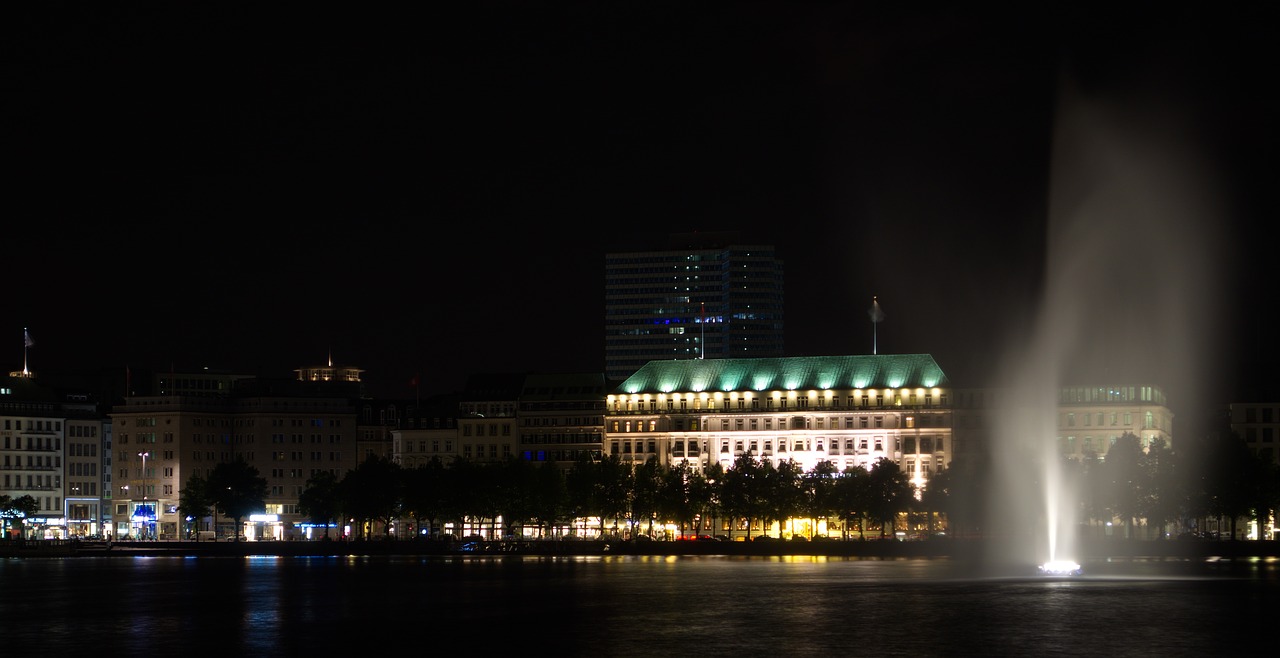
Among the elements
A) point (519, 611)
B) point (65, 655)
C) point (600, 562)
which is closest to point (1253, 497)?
point (600, 562)

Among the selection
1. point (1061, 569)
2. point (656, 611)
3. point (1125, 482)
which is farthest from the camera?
point (1125, 482)

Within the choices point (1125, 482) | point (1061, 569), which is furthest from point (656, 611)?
point (1125, 482)

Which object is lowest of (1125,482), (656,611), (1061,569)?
(1061,569)

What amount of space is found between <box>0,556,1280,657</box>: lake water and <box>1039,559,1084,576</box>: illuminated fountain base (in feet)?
5.68

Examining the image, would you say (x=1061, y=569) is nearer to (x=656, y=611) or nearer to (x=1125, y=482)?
(x=656, y=611)

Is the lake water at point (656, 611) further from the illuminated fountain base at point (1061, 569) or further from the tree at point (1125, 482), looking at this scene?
the tree at point (1125, 482)

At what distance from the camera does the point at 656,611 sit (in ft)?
336

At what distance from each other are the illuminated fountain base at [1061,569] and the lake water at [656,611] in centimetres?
173

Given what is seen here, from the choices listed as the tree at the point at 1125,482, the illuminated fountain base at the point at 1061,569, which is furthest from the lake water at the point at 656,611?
the tree at the point at 1125,482

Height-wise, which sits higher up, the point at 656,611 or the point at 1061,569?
the point at 656,611

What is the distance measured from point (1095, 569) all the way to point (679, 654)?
74.5 m

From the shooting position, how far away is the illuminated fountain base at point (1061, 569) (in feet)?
460

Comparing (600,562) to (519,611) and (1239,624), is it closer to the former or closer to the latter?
(519,611)

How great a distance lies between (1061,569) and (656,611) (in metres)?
50.5
